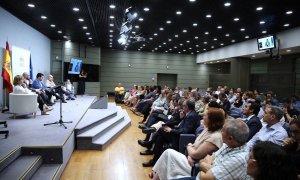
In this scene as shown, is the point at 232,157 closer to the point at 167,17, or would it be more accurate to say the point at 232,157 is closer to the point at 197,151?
the point at 197,151

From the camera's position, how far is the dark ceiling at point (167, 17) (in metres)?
6.89

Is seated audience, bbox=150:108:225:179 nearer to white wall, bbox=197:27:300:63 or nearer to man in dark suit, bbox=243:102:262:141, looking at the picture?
man in dark suit, bbox=243:102:262:141

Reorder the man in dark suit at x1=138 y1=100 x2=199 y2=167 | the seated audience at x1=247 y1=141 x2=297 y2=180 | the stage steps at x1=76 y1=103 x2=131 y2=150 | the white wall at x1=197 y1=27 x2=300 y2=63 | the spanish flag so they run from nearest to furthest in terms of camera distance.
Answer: the seated audience at x1=247 y1=141 x2=297 y2=180 → the man in dark suit at x1=138 y1=100 x2=199 y2=167 → the stage steps at x1=76 y1=103 x2=131 y2=150 → the spanish flag → the white wall at x1=197 y1=27 x2=300 y2=63

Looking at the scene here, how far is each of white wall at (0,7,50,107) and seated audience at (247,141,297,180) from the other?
25.4 ft

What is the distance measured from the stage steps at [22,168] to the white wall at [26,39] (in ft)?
15.8

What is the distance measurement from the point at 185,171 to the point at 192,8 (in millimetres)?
5801

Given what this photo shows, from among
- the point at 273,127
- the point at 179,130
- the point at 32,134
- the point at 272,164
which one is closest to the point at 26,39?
the point at 32,134

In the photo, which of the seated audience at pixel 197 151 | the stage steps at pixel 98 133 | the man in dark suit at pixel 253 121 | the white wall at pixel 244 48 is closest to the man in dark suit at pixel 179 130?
the man in dark suit at pixel 253 121

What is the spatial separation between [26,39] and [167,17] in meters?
5.34

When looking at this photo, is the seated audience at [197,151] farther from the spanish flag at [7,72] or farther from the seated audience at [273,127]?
the spanish flag at [7,72]

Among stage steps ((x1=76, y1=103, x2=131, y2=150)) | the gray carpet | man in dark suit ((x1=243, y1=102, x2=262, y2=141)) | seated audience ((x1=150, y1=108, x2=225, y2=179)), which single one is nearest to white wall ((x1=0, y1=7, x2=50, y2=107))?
the gray carpet

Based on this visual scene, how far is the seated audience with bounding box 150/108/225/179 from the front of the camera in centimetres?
254

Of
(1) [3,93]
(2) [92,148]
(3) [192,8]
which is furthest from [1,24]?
(3) [192,8]

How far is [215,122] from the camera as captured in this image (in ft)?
8.79
